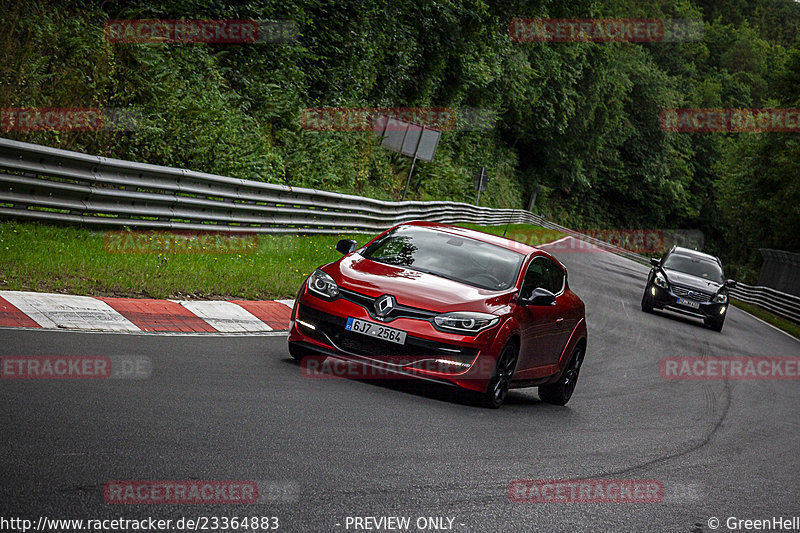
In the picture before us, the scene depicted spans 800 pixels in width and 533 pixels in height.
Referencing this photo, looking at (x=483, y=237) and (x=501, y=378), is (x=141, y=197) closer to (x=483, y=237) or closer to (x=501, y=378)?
(x=483, y=237)

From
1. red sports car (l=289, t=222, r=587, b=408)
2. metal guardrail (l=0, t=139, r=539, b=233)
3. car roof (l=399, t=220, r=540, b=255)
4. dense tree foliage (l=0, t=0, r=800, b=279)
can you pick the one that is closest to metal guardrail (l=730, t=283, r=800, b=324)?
dense tree foliage (l=0, t=0, r=800, b=279)

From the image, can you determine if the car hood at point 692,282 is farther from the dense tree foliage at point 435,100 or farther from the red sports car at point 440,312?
the red sports car at point 440,312

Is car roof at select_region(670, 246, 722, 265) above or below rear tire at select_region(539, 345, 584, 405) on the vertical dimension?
above

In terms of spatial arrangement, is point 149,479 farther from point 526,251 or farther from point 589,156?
point 589,156

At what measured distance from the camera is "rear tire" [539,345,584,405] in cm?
1001

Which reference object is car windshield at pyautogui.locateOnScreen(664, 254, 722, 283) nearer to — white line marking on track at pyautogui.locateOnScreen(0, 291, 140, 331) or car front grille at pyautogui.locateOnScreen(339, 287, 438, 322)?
car front grille at pyautogui.locateOnScreen(339, 287, 438, 322)

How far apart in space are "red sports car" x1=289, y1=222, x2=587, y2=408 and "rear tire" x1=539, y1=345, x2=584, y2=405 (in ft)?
0.50

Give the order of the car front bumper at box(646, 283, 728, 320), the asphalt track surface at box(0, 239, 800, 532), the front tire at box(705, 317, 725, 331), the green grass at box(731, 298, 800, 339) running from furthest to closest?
the green grass at box(731, 298, 800, 339) → the front tire at box(705, 317, 725, 331) → the car front bumper at box(646, 283, 728, 320) → the asphalt track surface at box(0, 239, 800, 532)

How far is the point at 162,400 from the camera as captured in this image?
623 centimetres

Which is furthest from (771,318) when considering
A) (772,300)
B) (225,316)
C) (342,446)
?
(342,446)

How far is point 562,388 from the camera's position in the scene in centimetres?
1005

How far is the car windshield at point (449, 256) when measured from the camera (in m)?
8.89

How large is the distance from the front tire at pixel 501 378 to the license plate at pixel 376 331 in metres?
0.93

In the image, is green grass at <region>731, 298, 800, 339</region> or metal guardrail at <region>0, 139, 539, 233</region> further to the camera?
green grass at <region>731, 298, 800, 339</region>
